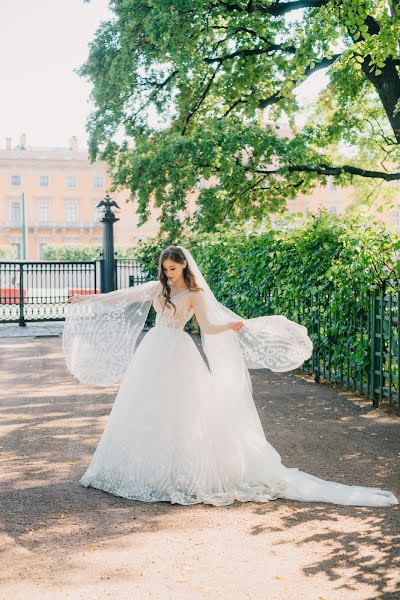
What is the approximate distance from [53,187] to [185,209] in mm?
66123

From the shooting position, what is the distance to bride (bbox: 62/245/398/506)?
18.2 feet

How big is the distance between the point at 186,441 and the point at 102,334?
1685 mm

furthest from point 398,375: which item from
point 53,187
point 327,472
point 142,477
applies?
point 53,187

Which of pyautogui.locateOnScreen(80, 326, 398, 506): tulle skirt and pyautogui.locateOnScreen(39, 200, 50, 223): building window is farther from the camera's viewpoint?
pyautogui.locateOnScreen(39, 200, 50, 223): building window

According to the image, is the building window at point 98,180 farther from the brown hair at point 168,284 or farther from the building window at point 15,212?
the brown hair at point 168,284

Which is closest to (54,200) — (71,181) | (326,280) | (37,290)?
(71,181)

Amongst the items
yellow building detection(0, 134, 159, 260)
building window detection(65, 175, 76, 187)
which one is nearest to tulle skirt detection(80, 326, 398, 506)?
yellow building detection(0, 134, 159, 260)

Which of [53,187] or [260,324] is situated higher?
[53,187]

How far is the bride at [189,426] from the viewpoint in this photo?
555 cm

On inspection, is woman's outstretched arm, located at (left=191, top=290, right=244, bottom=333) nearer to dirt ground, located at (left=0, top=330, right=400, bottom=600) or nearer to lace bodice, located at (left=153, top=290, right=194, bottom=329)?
lace bodice, located at (left=153, top=290, right=194, bottom=329)

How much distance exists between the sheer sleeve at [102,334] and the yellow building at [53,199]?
72092mm

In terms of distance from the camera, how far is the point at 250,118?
18.9m

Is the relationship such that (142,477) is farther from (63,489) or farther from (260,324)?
(260,324)

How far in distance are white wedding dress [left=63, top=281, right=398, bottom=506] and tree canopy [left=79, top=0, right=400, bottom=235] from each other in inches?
387
